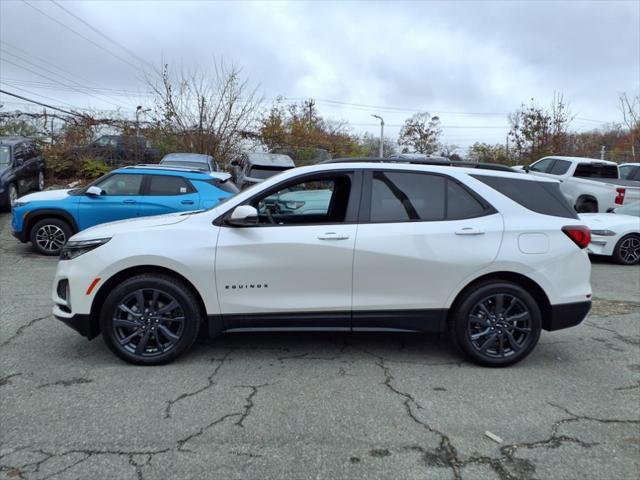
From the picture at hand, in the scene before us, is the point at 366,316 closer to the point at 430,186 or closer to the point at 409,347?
the point at 409,347

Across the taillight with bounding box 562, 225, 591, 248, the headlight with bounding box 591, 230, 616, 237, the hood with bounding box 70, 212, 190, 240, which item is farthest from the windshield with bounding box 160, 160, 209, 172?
the taillight with bounding box 562, 225, 591, 248

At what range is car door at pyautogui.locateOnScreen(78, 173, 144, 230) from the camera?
9.50 metres

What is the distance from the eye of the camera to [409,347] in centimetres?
525

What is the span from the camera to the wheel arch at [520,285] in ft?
15.3

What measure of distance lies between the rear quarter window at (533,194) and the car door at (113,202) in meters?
6.56

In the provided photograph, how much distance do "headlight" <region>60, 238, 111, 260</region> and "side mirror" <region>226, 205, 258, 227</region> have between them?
1035 millimetres

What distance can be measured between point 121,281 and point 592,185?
13.1 m

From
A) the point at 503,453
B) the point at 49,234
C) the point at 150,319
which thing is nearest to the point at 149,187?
the point at 49,234

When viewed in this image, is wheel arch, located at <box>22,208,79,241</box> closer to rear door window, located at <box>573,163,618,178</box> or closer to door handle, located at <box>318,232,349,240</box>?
door handle, located at <box>318,232,349,240</box>

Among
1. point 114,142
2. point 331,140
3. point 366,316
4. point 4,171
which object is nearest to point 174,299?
point 366,316

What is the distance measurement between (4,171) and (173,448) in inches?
481

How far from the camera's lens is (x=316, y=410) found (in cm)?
386

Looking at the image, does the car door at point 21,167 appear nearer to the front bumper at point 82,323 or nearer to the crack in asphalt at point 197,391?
the front bumper at point 82,323

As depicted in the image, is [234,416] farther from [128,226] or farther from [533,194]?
[533,194]
